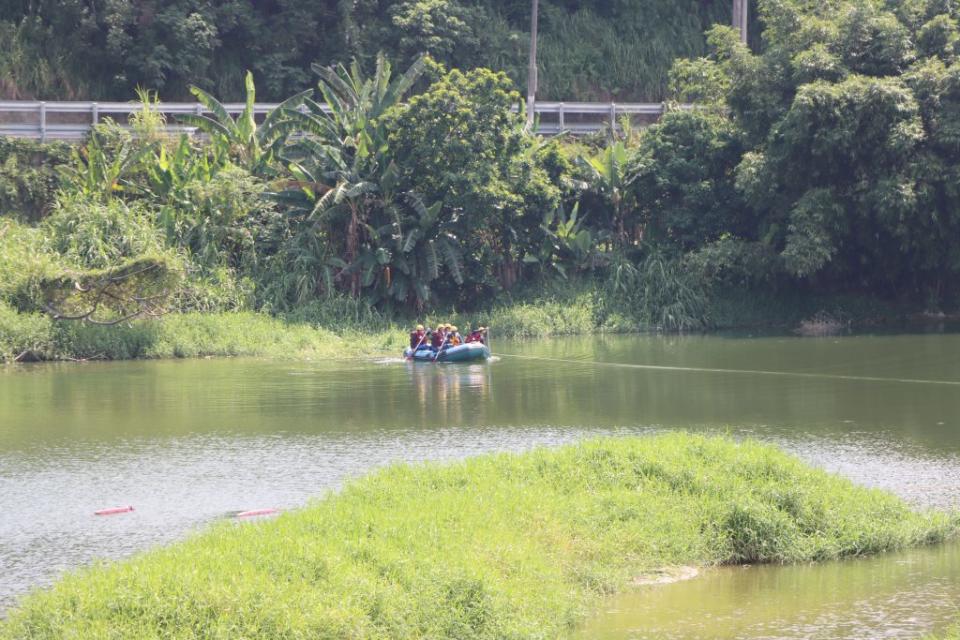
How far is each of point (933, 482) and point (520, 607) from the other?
692cm

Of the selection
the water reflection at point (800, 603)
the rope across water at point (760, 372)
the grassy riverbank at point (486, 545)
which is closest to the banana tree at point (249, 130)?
the rope across water at point (760, 372)

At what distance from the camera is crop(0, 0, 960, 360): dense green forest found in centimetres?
3209

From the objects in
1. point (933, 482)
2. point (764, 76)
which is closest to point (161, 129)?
point (764, 76)

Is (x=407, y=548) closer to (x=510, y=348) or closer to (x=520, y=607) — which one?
(x=520, y=607)

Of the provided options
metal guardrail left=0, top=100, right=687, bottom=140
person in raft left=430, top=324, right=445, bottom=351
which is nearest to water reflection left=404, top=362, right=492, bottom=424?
person in raft left=430, top=324, right=445, bottom=351

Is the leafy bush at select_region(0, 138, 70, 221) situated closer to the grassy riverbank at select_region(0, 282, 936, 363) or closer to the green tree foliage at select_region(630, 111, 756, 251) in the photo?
the grassy riverbank at select_region(0, 282, 936, 363)

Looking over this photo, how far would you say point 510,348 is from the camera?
3192cm

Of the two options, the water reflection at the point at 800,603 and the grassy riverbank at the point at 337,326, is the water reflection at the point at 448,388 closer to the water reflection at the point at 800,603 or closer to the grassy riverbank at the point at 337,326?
the grassy riverbank at the point at 337,326

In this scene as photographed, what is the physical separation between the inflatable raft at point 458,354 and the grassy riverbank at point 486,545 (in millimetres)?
13569

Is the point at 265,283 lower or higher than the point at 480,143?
lower

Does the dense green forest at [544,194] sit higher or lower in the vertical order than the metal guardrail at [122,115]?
lower

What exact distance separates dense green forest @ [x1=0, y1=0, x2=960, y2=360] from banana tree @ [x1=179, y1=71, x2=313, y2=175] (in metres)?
0.06

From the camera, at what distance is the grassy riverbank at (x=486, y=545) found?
9.47m

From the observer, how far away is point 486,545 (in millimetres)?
11336
